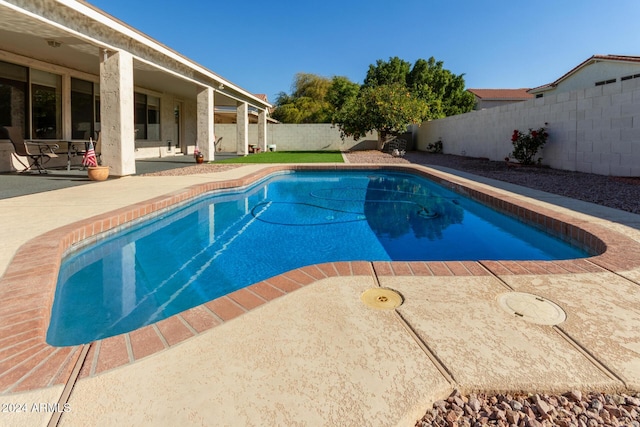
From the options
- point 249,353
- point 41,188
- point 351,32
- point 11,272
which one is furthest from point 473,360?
point 351,32

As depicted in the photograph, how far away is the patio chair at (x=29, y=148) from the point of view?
8.27 meters

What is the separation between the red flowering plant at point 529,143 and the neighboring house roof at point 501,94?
25.9 metres

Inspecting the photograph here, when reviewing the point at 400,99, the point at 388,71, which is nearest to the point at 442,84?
the point at 388,71

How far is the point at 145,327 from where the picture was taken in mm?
2146

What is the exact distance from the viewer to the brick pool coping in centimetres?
177

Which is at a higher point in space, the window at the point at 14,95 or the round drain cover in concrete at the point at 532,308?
the window at the point at 14,95

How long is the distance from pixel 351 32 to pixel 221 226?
22.7 m

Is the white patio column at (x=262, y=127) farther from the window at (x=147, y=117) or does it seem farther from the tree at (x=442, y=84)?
the tree at (x=442, y=84)

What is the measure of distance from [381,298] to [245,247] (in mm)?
2705

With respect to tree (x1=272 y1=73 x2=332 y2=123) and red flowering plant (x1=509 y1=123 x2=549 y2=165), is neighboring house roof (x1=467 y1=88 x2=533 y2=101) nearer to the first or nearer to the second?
tree (x1=272 y1=73 x2=332 y2=123)

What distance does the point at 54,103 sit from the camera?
10.6 metres

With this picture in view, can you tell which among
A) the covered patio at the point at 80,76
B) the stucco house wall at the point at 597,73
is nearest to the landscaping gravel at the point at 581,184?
the covered patio at the point at 80,76

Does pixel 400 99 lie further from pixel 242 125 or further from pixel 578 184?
pixel 578 184

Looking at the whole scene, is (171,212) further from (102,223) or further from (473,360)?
(473,360)
